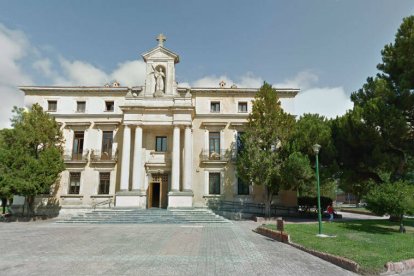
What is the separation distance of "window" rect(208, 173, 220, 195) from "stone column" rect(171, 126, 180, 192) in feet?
11.8

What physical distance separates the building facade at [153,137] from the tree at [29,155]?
9.27 feet

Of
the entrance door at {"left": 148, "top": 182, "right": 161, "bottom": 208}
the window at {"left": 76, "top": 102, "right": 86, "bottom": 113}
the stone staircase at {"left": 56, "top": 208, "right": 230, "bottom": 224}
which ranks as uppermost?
the window at {"left": 76, "top": 102, "right": 86, "bottom": 113}

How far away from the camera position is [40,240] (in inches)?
479

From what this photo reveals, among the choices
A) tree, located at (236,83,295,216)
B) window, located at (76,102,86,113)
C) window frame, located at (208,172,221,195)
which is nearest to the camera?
tree, located at (236,83,295,216)

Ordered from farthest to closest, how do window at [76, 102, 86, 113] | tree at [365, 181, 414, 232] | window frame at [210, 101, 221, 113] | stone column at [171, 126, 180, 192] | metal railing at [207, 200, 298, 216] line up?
window frame at [210, 101, 221, 113], window at [76, 102, 86, 113], metal railing at [207, 200, 298, 216], stone column at [171, 126, 180, 192], tree at [365, 181, 414, 232]

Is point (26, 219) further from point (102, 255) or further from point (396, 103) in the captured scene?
point (396, 103)

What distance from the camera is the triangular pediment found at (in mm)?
26766

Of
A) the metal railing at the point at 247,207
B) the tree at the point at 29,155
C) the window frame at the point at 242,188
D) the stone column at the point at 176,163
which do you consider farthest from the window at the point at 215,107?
the tree at the point at 29,155

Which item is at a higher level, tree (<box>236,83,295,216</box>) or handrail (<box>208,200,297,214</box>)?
tree (<box>236,83,295,216</box>)

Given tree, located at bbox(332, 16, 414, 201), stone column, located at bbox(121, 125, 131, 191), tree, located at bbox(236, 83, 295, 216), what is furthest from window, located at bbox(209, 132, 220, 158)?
tree, located at bbox(332, 16, 414, 201)

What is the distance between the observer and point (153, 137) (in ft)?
86.3

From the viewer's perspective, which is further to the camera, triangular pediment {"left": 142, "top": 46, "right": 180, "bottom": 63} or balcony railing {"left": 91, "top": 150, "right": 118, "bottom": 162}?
triangular pediment {"left": 142, "top": 46, "right": 180, "bottom": 63}

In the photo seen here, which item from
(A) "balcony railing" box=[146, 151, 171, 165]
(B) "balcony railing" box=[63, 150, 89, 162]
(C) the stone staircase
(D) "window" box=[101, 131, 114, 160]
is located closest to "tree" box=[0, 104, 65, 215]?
(B) "balcony railing" box=[63, 150, 89, 162]

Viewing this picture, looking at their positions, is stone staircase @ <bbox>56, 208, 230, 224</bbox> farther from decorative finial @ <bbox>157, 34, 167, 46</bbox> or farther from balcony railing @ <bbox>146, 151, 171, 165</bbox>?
decorative finial @ <bbox>157, 34, 167, 46</bbox>
